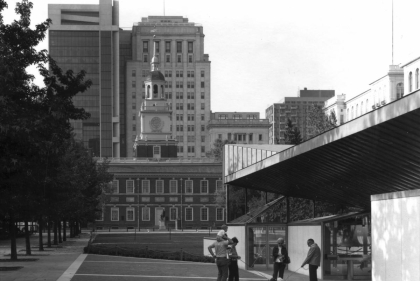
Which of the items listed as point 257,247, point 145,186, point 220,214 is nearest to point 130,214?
point 145,186

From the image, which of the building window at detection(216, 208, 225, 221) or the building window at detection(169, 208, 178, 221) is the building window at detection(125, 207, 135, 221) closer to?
the building window at detection(169, 208, 178, 221)

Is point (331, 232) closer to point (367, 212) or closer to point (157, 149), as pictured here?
point (367, 212)

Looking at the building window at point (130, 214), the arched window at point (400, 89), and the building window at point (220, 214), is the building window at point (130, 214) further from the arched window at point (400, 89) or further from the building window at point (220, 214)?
the arched window at point (400, 89)

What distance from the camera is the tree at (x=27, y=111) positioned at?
24.1m

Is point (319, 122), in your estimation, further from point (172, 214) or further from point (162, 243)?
point (172, 214)

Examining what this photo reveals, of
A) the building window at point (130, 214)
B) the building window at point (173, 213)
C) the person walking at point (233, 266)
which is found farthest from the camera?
the building window at point (173, 213)

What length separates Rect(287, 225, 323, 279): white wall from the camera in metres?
31.1

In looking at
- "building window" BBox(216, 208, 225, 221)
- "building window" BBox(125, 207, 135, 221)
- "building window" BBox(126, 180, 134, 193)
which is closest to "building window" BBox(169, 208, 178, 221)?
"building window" BBox(125, 207, 135, 221)

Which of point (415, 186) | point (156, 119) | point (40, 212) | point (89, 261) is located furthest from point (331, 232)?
point (156, 119)


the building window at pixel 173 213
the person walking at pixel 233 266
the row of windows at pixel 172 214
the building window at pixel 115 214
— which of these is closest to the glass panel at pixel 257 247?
the person walking at pixel 233 266

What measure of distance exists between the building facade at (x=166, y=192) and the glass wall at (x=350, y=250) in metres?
106

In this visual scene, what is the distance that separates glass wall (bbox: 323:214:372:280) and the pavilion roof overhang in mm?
1142

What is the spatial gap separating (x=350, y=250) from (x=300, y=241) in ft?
13.0

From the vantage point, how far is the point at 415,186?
2475cm
